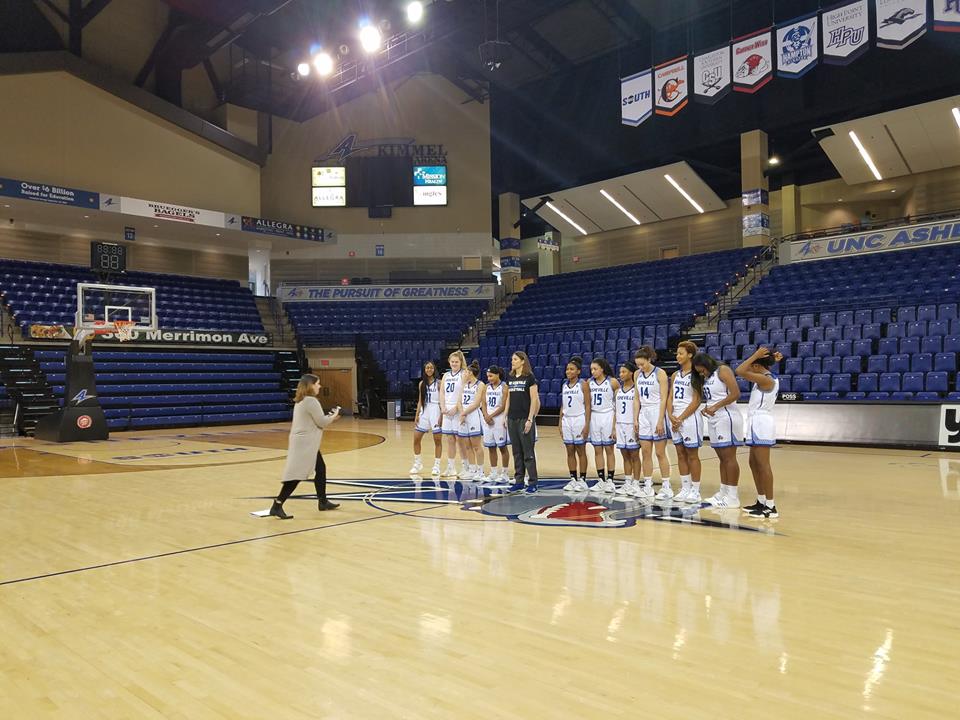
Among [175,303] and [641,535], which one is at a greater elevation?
[175,303]

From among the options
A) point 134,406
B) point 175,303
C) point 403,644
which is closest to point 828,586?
point 403,644

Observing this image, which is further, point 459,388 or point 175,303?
point 175,303

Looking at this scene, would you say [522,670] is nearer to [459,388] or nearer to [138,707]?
[138,707]

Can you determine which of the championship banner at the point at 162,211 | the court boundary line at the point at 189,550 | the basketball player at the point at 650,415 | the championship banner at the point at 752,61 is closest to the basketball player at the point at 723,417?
the basketball player at the point at 650,415

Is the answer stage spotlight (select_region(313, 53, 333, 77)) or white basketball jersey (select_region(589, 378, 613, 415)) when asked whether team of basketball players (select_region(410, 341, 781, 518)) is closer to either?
white basketball jersey (select_region(589, 378, 613, 415))

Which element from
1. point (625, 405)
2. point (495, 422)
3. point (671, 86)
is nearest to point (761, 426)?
point (625, 405)

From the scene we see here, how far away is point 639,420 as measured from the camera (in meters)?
7.20

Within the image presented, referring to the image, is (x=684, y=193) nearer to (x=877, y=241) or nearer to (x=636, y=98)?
(x=636, y=98)

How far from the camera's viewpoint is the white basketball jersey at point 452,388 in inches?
332

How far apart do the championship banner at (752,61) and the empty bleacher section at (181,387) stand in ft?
50.2

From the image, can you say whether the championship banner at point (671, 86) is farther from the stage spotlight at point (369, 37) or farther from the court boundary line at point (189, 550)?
the court boundary line at point (189, 550)

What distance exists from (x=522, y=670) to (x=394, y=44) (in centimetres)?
1667

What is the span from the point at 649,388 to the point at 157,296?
61.2 ft

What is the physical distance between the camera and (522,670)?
2848mm
